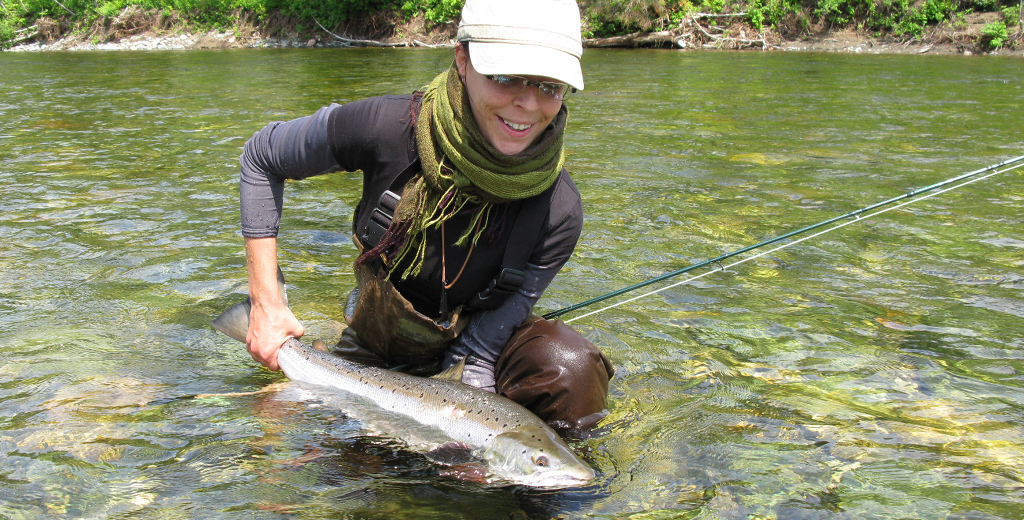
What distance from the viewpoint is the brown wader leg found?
3055 mm

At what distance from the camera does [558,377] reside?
3.04 metres

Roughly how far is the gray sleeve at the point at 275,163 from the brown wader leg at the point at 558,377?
1042 mm

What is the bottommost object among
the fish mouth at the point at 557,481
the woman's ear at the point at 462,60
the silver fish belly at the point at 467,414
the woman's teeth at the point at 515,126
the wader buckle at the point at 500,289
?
the fish mouth at the point at 557,481

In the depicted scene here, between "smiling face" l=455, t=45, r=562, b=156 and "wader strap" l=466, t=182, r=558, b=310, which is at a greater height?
"smiling face" l=455, t=45, r=562, b=156

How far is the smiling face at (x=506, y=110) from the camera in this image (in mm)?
2693

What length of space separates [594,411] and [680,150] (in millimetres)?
6532

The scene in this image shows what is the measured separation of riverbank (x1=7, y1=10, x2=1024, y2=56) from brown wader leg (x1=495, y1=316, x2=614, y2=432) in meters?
23.3

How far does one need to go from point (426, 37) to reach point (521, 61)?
94.8ft

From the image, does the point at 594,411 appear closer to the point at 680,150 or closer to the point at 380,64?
the point at 680,150

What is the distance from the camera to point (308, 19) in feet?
108

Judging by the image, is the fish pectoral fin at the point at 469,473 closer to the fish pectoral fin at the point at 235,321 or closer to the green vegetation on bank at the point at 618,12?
the fish pectoral fin at the point at 235,321

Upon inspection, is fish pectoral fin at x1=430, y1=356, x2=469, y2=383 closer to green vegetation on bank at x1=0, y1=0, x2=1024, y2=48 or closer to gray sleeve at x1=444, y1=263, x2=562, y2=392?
gray sleeve at x1=444, y1=263, x2=562, y2=392

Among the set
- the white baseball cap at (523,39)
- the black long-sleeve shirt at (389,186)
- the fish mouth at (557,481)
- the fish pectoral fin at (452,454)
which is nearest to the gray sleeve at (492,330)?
the black long-sleeve shirt at (389,186)

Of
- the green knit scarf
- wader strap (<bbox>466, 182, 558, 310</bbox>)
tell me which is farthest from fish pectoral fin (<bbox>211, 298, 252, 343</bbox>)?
wader strap (<bbox>466, 182, 558, 310</bbox>)
